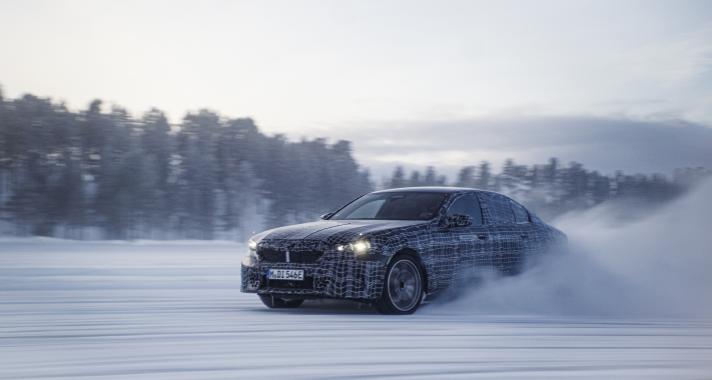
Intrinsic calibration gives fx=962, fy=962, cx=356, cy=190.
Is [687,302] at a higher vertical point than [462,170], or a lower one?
lower

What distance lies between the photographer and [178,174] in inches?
4380

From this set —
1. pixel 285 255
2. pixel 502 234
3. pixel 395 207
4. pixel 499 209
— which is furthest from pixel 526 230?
pixel 285 255

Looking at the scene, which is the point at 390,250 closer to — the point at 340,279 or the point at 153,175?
the point at 340,279

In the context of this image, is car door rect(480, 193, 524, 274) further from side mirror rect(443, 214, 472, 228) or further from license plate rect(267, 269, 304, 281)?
license plate rect(267, 269, 304, 281)

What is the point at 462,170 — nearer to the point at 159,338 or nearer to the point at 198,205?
the point at 198,205

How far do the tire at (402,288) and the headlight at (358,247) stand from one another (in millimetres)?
319

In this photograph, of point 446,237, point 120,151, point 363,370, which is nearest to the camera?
point 363,370

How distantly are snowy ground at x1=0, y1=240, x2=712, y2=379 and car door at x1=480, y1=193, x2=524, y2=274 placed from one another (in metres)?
0.92

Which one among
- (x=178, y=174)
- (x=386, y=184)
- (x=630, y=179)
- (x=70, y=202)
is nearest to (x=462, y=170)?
(x=386, y=184)

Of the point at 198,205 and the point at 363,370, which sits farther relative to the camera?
the point at 198,205

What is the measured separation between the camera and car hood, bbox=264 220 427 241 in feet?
34.3

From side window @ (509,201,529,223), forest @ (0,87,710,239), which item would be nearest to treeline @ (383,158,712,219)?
forest @ (0,87,710,239)

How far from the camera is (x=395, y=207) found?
11711 millimetres

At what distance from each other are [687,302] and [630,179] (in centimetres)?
13401
